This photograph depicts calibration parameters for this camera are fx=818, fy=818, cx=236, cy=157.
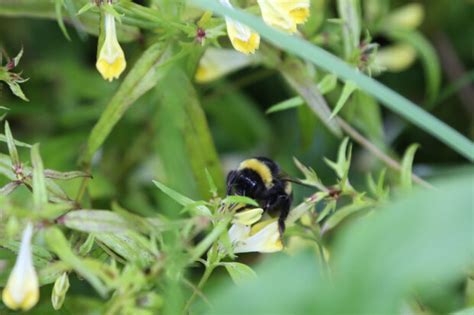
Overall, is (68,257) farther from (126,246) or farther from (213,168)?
(213,168)

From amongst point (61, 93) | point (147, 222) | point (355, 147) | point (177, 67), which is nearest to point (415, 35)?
point (355, 147)

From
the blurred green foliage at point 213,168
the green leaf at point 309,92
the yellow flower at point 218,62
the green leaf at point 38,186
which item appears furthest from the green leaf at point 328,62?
the yellow flower at point 218,62

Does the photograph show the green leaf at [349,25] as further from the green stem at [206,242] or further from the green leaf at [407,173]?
the green stem at [206,242]

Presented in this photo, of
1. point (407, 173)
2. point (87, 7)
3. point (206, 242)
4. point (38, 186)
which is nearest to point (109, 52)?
point (87, 7)

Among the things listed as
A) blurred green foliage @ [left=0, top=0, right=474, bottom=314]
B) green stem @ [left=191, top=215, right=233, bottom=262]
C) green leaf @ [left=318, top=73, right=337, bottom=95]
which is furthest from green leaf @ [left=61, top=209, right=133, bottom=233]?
green leaf @ [left=318, top=73, right=337, bottom=95]

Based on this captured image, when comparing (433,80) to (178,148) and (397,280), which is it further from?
(397,280)
